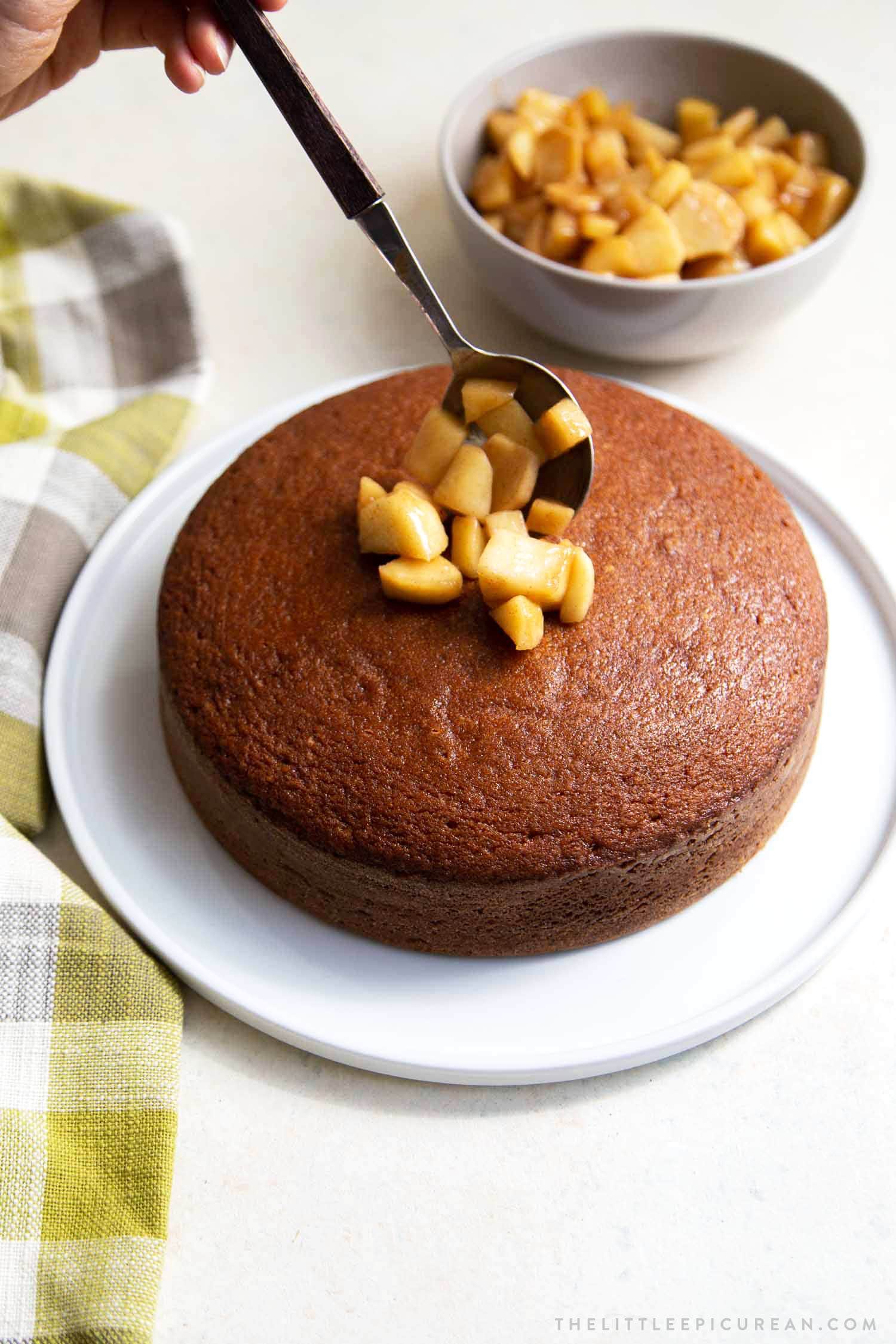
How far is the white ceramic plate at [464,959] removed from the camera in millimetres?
1595

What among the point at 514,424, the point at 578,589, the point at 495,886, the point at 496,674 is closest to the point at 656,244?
the point at 514,424

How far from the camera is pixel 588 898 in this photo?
1.62 meters

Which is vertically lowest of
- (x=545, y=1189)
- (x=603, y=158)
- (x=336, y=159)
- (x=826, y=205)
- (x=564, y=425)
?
(x=545, y=1189)

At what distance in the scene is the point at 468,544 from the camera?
166 cm

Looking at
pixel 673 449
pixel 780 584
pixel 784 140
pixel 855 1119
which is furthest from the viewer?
pixel 784 140

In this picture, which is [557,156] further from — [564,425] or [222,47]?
[564,425]

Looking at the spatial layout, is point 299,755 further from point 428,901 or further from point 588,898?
point 588,898

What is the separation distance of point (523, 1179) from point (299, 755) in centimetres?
59

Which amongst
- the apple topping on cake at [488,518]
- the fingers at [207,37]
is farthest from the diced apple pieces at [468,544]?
the fingers at [207,37]

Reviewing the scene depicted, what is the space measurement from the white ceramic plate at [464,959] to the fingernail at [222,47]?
34.7 inches

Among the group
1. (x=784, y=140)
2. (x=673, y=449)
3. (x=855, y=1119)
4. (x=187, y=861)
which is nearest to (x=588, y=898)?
(x=855, y=1119)

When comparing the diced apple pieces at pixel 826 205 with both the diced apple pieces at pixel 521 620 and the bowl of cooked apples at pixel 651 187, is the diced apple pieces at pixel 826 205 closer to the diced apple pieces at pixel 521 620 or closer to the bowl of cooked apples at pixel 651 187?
the bowl of cooked apples at pixel 651 187

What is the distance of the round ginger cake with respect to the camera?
1.57 m

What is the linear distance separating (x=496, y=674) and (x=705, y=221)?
1.09 meters
